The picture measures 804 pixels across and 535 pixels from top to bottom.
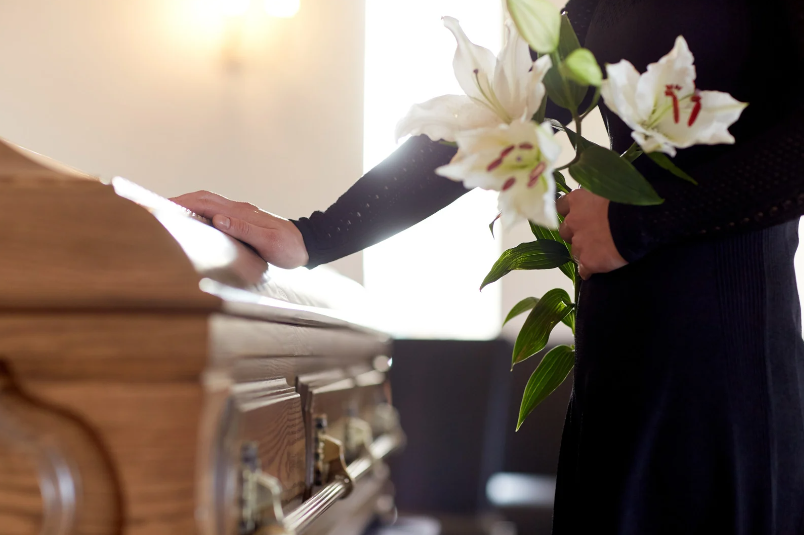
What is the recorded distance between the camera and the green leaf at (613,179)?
0.56 m

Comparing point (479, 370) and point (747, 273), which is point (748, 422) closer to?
point (747, 273)

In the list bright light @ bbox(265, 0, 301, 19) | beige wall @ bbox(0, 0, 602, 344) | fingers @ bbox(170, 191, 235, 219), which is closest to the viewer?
fingers @ bbox(170, 191, 235, 219)

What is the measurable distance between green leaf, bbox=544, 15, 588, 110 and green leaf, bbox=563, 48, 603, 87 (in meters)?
0.08

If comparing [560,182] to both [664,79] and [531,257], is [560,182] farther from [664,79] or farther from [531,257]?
[664,79]

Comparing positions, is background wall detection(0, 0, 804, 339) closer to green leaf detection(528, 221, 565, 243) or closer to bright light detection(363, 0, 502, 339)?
bright light detection(363, 0, 502, 339)

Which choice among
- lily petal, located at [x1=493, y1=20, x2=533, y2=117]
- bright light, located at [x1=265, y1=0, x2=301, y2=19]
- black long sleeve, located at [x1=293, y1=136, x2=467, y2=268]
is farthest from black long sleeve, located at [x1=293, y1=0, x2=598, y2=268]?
bright light, located at [x1=265, y1=0, x2=301, y2=19]

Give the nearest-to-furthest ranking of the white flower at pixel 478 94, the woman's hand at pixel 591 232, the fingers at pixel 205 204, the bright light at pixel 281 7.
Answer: the white flower at pixel 478 94 → the woman's hand at pixel 591 232 → the fingers at pixel 205 204 → the bright light at pixel 281 7

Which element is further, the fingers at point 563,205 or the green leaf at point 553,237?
A: the green leaf at point 553,237

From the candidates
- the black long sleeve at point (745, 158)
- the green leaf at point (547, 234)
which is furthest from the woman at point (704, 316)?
the green leaf at point (547, 234)

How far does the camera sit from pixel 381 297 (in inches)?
119

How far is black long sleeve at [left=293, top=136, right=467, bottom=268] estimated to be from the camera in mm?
922

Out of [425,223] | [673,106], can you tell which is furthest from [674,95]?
[425,223]

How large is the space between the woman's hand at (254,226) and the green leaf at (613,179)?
1.29 feet

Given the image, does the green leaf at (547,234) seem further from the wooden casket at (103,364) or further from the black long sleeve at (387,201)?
the wooden casket at (103,364)
